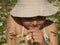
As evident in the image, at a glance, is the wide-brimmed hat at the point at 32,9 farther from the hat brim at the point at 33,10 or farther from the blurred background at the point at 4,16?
the blurred background at the point at 4,16

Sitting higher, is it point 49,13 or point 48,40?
point 49,13

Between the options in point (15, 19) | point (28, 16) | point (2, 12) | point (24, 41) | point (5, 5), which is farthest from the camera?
point (5, 5)

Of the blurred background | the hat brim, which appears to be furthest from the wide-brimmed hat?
the blurred background

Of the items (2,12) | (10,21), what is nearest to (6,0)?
(2,12)

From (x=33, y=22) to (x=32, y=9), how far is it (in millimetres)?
88

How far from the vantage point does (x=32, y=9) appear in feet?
7.00

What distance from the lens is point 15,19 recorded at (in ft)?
7.44

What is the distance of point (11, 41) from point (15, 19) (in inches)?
6.3

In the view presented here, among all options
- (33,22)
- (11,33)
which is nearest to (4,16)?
(11,33)

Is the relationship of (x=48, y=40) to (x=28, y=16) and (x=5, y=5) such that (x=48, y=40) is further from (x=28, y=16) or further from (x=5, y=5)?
(x=5, y=5)

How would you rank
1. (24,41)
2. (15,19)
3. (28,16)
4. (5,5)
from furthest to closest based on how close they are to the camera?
(5,5) < (15,19) < (28,16) < (24,41)

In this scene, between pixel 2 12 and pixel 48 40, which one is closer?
pixel 48 40

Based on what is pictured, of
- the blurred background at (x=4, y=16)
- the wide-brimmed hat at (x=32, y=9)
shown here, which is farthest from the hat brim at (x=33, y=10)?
the blurred background at (x=4, y=16)

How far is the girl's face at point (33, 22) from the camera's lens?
7.05 ft
